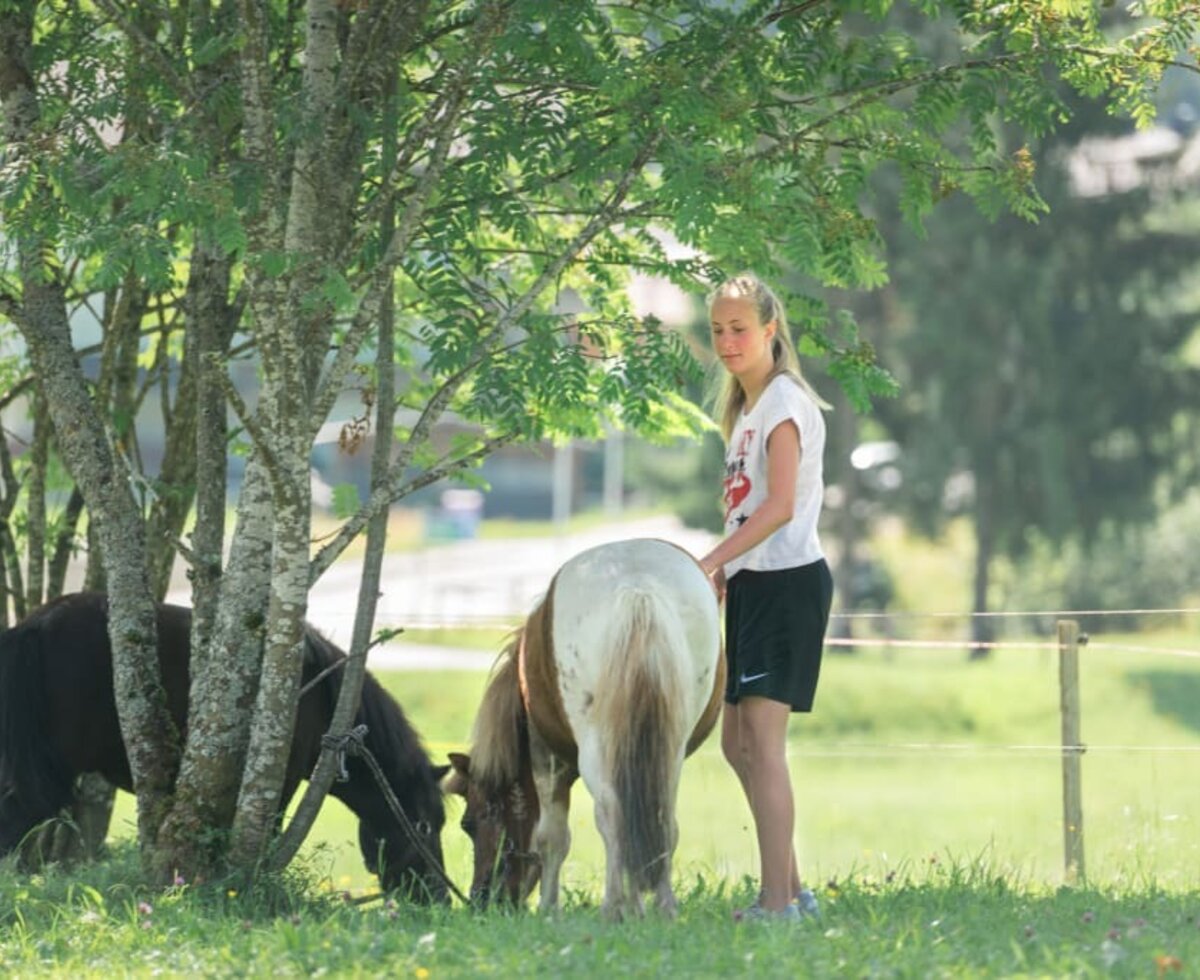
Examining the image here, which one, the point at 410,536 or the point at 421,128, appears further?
the point at 410,536

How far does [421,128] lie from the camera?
690cm

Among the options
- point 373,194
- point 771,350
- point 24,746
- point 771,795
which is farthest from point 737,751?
point 24,746

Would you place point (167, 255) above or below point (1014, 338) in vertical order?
below

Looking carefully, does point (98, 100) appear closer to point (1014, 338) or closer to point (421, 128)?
point (421, 128)

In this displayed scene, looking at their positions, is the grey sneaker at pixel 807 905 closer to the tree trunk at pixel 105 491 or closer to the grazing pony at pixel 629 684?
the grazing pony at pixel 629 684

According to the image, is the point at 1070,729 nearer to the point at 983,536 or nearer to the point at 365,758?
the point at 365,758

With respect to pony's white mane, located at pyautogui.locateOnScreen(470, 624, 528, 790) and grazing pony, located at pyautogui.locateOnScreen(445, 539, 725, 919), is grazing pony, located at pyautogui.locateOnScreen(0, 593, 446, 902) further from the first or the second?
grazing pony, located at pyautogui.locateOnScreen(445, 539, 725, 919)

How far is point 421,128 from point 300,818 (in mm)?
2531

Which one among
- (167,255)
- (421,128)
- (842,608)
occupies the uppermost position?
(421,128)

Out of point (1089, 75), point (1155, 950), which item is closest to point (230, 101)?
point (1089, 75)

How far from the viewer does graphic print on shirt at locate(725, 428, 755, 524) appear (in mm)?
6098

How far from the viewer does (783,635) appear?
19.6 feet

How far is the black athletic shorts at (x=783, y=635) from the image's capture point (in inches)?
234

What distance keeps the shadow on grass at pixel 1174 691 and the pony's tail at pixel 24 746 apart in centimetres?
2320
